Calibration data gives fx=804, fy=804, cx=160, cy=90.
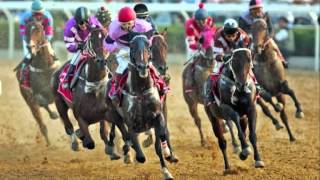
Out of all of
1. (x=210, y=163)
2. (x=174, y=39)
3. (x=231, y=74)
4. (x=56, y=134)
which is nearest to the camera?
(x=231, y=74)

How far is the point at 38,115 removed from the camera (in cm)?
1349

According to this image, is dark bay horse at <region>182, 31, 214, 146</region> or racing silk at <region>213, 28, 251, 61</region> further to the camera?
dark bay horse at <region>182, 31, 214, 146</region>

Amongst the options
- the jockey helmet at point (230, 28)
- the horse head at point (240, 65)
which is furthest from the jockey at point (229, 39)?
the horse head at point (240, 65)

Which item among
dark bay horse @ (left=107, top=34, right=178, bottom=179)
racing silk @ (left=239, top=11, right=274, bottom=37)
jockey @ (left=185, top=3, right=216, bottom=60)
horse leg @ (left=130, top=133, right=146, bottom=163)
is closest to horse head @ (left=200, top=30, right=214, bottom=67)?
jockey @ (left=185, top=3, right=216, bottom=60)

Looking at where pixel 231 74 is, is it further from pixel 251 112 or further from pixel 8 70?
pixel 8 70

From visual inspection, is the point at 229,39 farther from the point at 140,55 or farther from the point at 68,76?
the point at 68,76

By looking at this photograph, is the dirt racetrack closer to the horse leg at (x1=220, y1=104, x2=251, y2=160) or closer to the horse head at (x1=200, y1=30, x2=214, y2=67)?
the horse leg at (x1=220, y1=104, x2=251, y2=160)

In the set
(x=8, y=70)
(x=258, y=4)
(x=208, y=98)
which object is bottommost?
(x=8, y=70)

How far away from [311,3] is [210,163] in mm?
13358

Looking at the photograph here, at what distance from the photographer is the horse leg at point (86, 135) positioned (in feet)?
34.3

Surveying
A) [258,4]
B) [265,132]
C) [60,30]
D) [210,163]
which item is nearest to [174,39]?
[60,30]

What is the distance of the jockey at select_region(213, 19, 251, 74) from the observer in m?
9.94

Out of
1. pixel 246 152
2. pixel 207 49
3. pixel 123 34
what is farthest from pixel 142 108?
pixel 207 49

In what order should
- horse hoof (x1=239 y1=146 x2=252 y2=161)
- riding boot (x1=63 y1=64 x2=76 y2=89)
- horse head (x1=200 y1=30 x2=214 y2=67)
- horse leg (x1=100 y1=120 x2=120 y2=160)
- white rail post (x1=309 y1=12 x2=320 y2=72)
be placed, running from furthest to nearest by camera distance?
1. white rail post (x1=309 y1=12 x2=320 y2=72)
2. horse head (x1=200 y1=30 x2=214 y2=67)
3. riding boot (x1=63 y1=64 x2=76 y2=89)
4. horse leg (x1=100 y1=120 x2=120 y2=160)
5. horse hoof (x1=239 y1=146 x2=252 y2=161)
